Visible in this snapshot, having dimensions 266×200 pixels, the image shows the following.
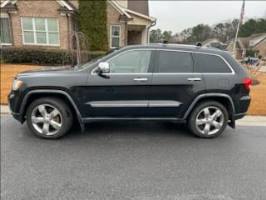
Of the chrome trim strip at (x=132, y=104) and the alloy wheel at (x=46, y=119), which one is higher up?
the chrome trim strip at (x=132, y=104)

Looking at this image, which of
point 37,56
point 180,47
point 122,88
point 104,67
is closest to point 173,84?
point 180,47

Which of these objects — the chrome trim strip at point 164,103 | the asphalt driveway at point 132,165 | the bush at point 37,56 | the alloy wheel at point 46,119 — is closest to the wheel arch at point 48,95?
the alloy wheel at point 46,119

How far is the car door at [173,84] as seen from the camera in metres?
4.54

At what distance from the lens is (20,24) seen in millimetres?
Answer: 16562

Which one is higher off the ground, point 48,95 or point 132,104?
point 48,95

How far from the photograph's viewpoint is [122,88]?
4.47m

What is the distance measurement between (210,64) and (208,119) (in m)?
1.05

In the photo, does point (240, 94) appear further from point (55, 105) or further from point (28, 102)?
point (28, 102)

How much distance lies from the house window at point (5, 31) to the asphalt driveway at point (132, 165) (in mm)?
13951

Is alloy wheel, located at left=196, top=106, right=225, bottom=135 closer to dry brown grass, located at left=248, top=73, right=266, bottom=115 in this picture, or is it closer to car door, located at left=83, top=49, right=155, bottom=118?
car door, located at left=83, top=49, right=155, bottom=118

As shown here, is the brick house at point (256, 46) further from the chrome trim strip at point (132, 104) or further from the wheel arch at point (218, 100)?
the chrome trim strip at point (132, 104)

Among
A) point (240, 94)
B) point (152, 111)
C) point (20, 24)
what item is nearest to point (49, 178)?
point (152, 111)

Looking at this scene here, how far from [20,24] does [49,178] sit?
52.2 feet

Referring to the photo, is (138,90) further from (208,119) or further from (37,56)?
(37,56)
